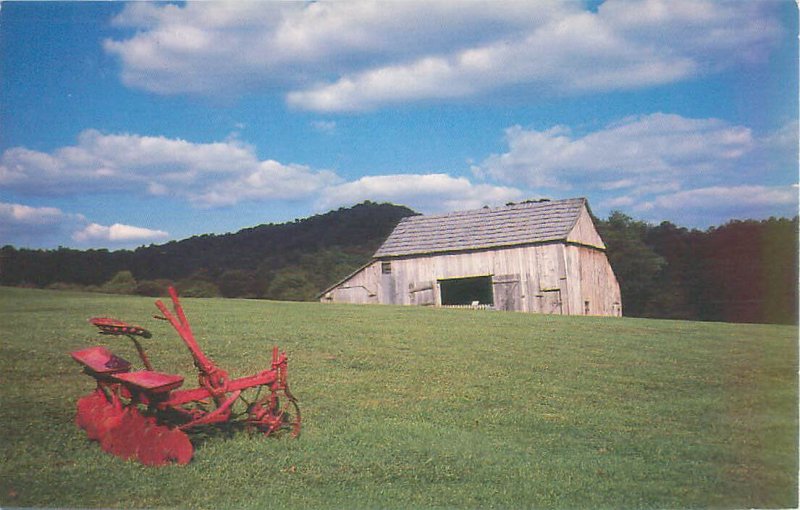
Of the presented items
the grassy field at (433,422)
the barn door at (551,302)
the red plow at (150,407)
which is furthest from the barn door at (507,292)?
the red plow at (150,407)

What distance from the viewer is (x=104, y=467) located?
759 cm

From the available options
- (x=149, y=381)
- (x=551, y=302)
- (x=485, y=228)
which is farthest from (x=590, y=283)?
(x=149, y=381)

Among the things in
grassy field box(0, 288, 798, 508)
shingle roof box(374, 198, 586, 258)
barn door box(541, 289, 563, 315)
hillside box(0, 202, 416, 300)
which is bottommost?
grassy field box(0, 288, 798, 508)

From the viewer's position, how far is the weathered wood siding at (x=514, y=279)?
86.0 feet

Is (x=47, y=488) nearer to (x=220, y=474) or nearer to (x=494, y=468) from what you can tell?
(x=220, y=474)

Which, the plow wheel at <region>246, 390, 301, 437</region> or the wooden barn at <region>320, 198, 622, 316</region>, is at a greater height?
the wooden barn at <region>320, 198, 622, 316</region>

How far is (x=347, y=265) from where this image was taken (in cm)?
2931

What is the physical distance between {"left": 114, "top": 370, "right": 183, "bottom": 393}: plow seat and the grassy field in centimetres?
82

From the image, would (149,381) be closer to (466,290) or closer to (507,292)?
(507,292)

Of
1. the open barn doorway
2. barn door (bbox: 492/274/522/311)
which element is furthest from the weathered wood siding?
the open barn doorway

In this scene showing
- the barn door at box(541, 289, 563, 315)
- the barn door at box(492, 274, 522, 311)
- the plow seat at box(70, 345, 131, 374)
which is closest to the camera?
the plow seat at box(70, 345, 131, 374)

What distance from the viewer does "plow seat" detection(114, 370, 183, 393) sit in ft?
24.9

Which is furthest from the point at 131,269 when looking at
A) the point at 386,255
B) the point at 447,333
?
the point at 386,255

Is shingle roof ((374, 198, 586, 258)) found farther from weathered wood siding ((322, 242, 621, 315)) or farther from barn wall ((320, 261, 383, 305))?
barn wall ((320, 261, 383, 305))
